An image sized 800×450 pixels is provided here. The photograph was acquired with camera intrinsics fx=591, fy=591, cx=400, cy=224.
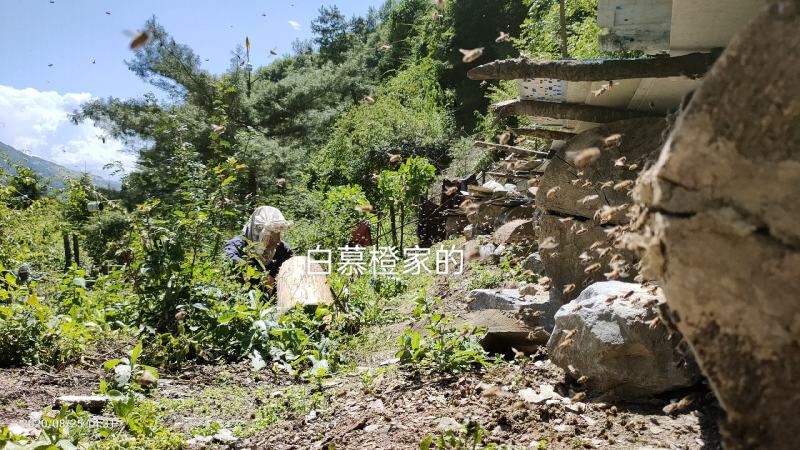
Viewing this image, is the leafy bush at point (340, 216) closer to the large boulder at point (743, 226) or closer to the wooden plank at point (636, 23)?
the wooden plank at point (636, 23)

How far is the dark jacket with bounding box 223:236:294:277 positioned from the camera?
686cm

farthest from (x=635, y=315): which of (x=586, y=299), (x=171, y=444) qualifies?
(x=171, y=444)

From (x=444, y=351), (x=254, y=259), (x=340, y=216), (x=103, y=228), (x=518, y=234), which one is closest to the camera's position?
(x=444, y=351)

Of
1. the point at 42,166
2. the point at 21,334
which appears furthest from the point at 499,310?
the point at 42,166

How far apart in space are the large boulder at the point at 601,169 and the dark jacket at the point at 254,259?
11.9ft

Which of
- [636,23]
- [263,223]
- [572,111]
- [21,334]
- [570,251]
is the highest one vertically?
[636,23]

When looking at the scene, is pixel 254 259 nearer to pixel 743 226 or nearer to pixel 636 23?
pixel 636 23

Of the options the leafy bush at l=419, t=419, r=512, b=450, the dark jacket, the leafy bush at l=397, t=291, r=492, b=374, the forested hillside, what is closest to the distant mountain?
the forested hillside

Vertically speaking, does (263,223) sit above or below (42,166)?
below

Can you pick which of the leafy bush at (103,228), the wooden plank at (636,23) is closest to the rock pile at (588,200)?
the wooden plank at (636,23)

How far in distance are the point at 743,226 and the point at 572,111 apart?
10.4ft

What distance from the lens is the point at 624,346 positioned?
3293 mm

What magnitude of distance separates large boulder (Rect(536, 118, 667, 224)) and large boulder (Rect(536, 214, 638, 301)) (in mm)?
105

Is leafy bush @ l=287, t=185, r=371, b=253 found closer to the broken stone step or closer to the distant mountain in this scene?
the distant mountain
